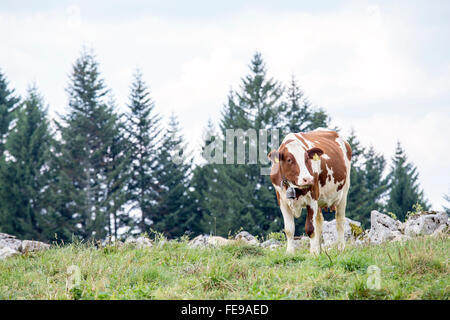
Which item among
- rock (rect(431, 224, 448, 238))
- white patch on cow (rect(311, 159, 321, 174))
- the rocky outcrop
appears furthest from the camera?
the rocky outcrop

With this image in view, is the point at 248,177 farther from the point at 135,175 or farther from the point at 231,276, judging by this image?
the point at 231,276

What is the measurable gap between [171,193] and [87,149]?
746 cm

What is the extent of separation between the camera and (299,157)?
791 centimetres

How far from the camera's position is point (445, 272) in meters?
6.09

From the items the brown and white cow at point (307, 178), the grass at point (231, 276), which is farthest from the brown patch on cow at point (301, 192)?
the grass at point (231, 276)

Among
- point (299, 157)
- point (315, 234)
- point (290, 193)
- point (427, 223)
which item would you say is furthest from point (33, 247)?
point (427, 223)

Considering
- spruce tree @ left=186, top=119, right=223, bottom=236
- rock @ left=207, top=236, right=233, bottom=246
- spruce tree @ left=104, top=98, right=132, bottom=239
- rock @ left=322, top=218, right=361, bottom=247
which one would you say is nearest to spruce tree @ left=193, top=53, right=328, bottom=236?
spruce tree @ left=186, top=119, right=223, bottom=236

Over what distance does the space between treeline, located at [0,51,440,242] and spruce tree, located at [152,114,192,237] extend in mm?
88

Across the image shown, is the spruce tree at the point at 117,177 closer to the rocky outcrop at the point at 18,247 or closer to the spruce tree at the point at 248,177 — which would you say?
the spruce tree at the point at 248,177

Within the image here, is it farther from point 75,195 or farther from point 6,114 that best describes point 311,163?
point 6,114

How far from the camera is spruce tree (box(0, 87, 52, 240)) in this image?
3434cm

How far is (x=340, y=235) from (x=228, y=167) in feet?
93.3

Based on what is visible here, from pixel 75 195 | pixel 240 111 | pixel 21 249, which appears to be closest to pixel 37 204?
pixel 75 195

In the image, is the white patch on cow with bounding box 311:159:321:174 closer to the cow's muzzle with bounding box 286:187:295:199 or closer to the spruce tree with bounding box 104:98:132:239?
the cow's muzzle with bounding box 286:187:295:199
